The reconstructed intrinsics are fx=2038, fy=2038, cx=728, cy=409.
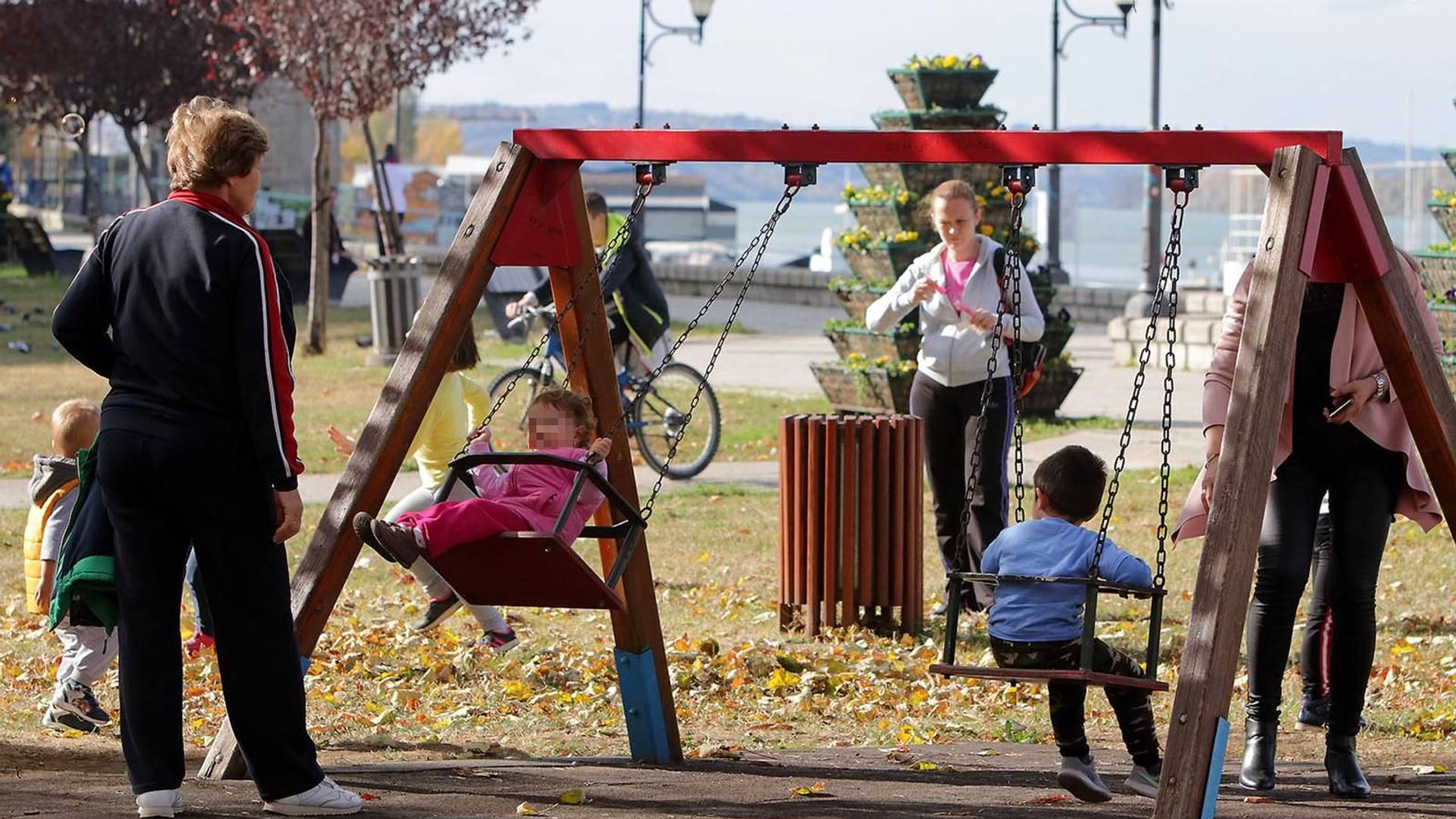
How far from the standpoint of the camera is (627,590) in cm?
600

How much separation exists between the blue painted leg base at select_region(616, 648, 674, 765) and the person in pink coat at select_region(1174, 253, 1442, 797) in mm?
1658

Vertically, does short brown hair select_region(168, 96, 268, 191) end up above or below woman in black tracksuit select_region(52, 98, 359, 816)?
above

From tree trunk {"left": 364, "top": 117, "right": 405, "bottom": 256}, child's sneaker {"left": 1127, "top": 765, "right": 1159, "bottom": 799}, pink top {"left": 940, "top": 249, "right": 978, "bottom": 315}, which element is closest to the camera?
child's sneaker {"left": 1127, "top": 765, "right": 1159, "bottom": 799}

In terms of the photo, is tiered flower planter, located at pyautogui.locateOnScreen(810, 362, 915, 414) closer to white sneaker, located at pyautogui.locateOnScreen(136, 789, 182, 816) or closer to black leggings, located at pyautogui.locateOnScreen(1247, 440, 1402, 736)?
black leggings, located at pyautogui.locateOnScreen(1247, 440, 1402, 736)

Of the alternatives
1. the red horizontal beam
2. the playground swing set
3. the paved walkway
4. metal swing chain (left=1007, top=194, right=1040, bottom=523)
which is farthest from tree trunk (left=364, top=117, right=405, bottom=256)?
the red horizontal beam

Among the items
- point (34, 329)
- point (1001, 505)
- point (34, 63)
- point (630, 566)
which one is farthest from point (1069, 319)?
point (34, 63)

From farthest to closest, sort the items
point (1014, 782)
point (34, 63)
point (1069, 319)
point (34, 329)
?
point (34, 63) → point (34, 329) → point (1069, 319) → point (1014, 782)

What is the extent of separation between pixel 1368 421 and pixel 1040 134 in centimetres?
114

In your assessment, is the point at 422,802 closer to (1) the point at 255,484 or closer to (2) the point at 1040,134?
(1) the point at 255,484

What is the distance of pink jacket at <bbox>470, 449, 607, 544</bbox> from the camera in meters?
5.63

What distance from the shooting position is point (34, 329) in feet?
78.6

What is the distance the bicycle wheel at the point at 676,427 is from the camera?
508 inches

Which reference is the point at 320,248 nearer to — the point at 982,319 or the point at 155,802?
the point at 982,319

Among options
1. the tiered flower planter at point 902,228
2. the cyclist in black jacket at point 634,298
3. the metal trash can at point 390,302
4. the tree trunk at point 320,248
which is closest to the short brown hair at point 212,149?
the cyclist in black jacket at point 634,298
